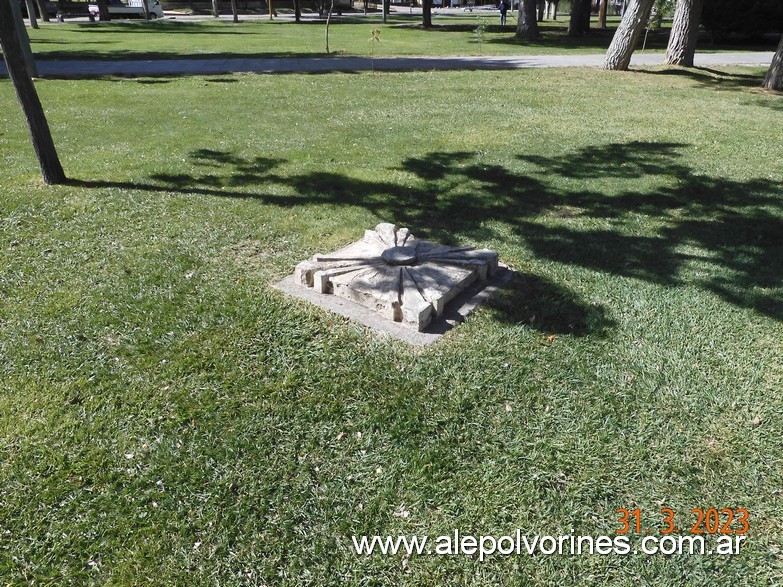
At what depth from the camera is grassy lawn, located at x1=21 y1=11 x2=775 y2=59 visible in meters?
20.9

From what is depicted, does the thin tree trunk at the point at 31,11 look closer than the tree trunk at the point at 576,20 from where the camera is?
Yes

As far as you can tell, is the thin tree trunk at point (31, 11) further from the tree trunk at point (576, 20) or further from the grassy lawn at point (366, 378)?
the tree trunk at point (576, 20)

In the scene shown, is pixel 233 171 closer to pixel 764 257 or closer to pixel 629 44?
pixel 764 257

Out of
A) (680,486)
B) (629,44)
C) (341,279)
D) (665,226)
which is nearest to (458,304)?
(341,279)

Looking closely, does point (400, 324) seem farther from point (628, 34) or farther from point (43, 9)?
point (43, 9)

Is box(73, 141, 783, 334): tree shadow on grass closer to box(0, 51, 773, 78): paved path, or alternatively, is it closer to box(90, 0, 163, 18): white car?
box(0, 51, 773, 78): paved path

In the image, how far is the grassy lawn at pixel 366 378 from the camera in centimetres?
271

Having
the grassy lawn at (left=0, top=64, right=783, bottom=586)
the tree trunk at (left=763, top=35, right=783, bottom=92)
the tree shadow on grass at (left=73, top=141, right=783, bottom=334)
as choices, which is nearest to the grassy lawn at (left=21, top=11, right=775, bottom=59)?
the tree trunk at (left=763, top=35, right=783, bottom=92)

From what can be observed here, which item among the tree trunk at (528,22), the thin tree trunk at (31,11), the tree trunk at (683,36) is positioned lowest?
the tree trunk at (683,36)

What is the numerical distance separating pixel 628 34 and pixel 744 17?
15.0 m

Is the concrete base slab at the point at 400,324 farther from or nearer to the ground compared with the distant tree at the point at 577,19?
nearer to the ground

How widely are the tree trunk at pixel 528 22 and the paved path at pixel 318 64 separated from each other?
720 centimetres
